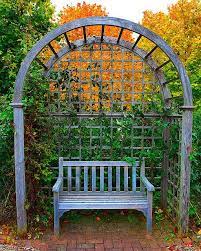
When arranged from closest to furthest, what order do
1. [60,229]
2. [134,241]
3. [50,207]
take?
[134,241] → [60,229] → [50,207]

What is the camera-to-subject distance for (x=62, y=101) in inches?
179

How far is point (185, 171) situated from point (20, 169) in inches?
80.4

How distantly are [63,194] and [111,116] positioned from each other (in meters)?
1.30

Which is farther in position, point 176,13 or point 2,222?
point 176,13

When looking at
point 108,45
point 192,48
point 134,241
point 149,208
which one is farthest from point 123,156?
point 192,48

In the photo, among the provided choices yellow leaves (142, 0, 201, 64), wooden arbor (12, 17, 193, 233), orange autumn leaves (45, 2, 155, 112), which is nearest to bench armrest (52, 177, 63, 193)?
wooden arbor (12, 17, 193, 233)

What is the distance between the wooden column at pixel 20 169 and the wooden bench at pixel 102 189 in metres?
0.42

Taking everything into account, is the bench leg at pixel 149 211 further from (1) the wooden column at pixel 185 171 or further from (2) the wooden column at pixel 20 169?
(2) the wooden column at pixel 20 169

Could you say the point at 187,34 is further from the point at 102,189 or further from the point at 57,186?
the point at 57,186

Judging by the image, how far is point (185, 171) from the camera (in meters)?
3.81

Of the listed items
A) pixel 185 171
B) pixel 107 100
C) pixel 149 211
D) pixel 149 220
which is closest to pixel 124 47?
pixel 107 100

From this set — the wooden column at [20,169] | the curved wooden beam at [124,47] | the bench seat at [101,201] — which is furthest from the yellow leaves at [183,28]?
the wooden column at [20,169]

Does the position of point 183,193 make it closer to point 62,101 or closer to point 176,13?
point 62,101

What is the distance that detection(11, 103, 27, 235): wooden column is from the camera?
3.77 metres
